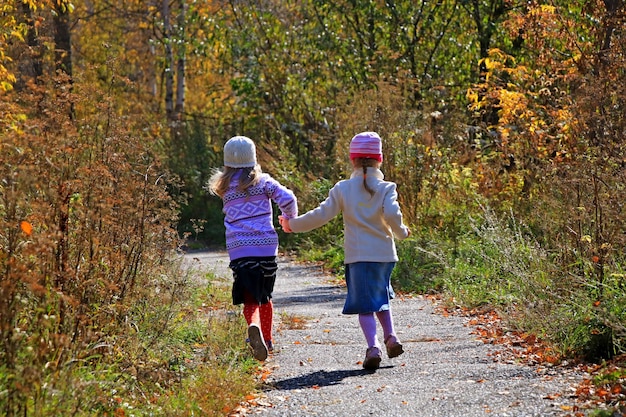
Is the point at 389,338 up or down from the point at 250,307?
down

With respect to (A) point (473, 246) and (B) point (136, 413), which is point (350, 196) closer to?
(B) point (136, 413)

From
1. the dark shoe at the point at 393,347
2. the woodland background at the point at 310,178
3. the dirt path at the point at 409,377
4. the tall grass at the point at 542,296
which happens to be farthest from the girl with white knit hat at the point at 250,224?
the tall grass at the point at 542,296

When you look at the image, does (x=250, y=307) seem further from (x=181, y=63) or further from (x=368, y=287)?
(x=181, y=63)

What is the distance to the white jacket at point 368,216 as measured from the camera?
304 inches

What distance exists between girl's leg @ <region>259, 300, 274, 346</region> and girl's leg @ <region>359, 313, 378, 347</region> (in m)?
0.85

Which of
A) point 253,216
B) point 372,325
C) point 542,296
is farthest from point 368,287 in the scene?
point 542,296

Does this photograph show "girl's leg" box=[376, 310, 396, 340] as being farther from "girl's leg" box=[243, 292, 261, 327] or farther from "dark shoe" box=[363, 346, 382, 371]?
"girl's leg" box=[243, 292, 261, 327]

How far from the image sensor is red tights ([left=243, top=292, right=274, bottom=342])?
791 cm

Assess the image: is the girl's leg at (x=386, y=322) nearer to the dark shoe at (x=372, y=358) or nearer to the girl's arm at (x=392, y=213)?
the dark shoe at (x=372, y=358)

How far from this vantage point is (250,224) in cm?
805

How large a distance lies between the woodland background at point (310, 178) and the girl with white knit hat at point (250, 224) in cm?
40

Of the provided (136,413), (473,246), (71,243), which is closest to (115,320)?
(71,243)

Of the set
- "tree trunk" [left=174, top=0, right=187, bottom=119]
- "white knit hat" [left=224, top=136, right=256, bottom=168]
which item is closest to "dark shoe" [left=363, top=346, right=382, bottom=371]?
"white knit hat" [left=224, top=136, right=256, bottom=168]

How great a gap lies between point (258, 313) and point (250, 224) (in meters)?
0.67
